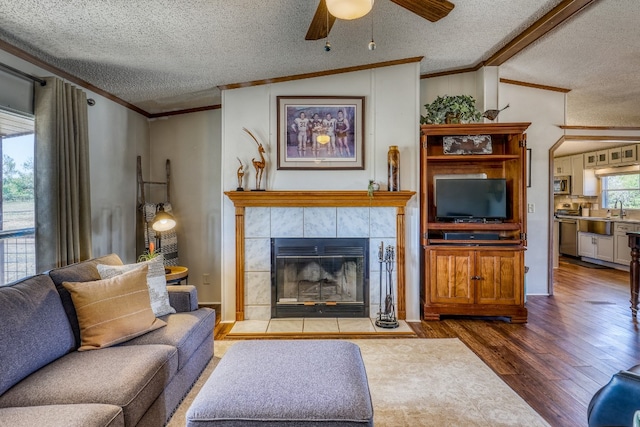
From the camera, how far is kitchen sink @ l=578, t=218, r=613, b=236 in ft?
21.8

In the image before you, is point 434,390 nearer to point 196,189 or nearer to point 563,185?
point 196,189

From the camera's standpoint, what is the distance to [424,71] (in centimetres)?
419

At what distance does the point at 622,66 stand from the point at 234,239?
456 centimetres

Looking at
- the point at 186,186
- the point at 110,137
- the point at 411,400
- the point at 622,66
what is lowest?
the point at 411,400

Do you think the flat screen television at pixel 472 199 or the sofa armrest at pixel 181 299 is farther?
the flat screen television at pixel 472 199

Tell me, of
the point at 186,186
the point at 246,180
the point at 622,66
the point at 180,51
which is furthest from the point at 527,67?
the point at 186,186

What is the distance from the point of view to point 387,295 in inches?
146

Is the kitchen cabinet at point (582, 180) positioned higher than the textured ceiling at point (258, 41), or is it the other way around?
the textured ceiling at point (258, 41)

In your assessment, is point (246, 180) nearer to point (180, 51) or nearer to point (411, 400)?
point (180, 51)

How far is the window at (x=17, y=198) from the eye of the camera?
264 centimetres

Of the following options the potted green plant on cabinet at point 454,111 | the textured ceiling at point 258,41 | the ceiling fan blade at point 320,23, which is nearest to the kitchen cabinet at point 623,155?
the textured ceiling at point 258,41

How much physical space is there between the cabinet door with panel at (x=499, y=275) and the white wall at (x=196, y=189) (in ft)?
9.86

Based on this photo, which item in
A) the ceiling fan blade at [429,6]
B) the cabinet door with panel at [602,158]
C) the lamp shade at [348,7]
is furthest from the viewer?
the cabinet door with panel at [602,158]

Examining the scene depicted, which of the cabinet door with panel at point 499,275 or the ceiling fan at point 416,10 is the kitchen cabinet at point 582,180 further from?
the ceiling fan at point 416,10
